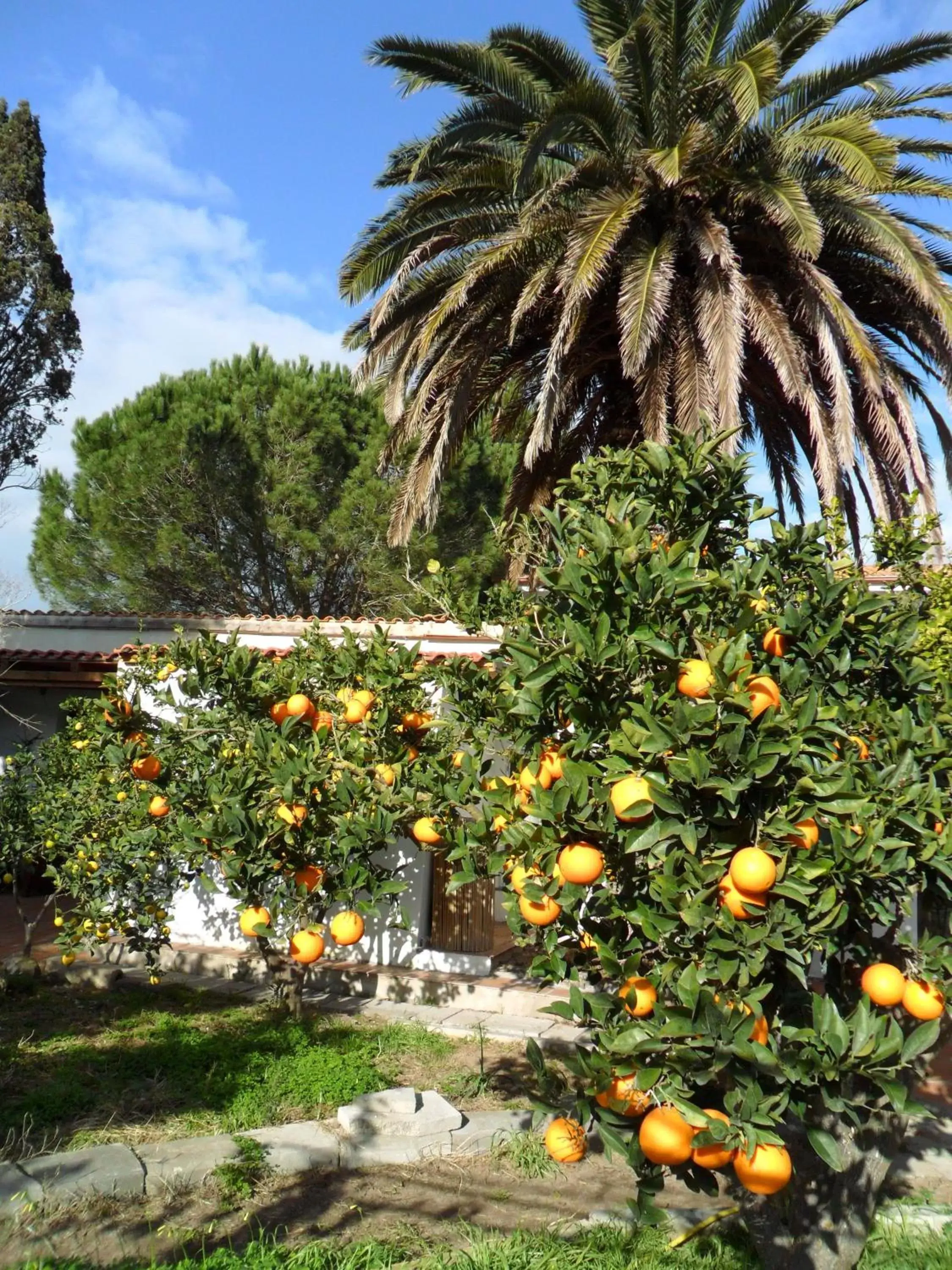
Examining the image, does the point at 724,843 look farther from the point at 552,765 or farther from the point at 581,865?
the point at 552,765

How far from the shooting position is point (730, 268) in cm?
720

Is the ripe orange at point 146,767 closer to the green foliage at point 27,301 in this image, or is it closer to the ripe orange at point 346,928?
the ripe orange at point 346,928

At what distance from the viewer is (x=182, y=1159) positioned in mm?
4219

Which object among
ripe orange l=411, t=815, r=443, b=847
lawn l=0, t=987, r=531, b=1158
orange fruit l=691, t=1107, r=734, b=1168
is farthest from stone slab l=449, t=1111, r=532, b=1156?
orange fruit l=691, t=1107, r=734, b=1168

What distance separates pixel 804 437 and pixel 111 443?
47.6 ft

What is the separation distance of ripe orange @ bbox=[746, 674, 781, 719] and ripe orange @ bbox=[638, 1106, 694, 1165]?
97cm

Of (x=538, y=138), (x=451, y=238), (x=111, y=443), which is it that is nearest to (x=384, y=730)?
(x=538, y=138)

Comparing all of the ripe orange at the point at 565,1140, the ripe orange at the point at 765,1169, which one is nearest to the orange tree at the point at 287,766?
the ripe orange at the point at 565,1140

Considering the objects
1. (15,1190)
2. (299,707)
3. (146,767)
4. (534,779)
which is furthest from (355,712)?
(15,1190)

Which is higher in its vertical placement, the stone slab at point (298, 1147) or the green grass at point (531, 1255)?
the green grass at point (531, 1255)

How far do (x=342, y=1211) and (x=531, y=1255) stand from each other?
1.05 m

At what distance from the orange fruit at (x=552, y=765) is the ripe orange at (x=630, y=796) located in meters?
0.36

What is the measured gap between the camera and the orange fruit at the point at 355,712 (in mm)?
4551

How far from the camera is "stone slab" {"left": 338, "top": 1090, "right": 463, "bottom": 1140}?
4723 mm
